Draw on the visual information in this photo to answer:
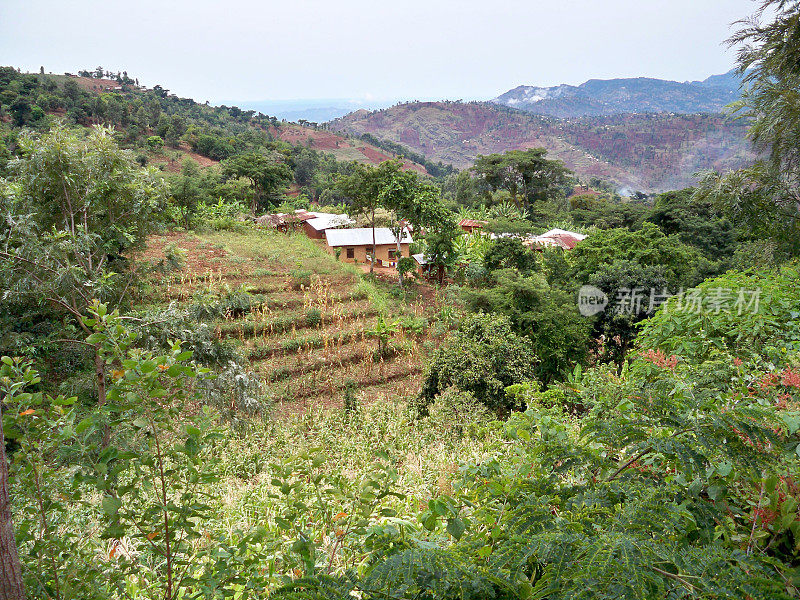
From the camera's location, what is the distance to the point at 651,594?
1216mm

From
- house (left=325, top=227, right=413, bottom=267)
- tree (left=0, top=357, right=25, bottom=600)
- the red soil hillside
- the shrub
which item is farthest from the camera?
the red soil hillside

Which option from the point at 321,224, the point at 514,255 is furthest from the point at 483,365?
the point at 321,224

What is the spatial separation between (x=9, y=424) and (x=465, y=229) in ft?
77.8

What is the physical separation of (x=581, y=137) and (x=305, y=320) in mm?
123881

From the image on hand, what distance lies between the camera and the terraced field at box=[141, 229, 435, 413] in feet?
29.0

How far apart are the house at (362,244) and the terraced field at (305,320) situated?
12.6 feet

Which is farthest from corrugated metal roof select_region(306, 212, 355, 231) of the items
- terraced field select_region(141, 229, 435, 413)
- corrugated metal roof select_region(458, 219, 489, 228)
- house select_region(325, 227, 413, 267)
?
terraced field select_region(141, 229, 435, 413)

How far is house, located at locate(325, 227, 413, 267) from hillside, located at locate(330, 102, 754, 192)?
8477 centimetres

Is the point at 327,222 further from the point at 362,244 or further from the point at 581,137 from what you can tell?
the point at 581,137

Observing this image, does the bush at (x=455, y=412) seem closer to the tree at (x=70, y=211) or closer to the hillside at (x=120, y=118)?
the tree at (x=70, y=211)

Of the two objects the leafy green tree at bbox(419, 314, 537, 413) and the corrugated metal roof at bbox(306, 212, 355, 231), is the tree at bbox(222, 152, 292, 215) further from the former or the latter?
the leafy green tree at bbox(419, 314, 537, 413)

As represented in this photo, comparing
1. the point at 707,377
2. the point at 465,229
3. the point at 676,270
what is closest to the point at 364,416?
the point at 707,377

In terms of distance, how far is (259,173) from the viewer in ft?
89.0
